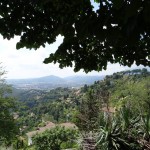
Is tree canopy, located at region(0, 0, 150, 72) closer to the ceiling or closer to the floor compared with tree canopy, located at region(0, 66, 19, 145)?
closer to the ceiling

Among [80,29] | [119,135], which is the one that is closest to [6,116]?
[119,135]

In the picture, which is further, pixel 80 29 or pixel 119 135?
pixel 119 135

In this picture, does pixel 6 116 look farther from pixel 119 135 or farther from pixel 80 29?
pixel 80 29

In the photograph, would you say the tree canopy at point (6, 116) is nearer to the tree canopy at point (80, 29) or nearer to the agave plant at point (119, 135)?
the agave plant at point (119, 135)

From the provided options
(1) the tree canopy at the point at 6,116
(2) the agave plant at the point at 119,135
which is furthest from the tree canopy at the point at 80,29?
(1) the tree canopy at the point at 6,116

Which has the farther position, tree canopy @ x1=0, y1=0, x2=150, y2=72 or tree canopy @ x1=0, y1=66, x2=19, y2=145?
tree canopy @ x1=0, y1=66, x2=19, y2=145

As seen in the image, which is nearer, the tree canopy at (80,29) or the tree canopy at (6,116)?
the tree canopy at (80,29)

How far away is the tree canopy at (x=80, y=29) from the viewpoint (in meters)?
2.68

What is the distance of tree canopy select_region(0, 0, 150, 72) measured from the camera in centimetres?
268

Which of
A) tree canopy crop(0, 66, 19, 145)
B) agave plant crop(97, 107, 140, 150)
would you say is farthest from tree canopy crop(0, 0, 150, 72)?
tree canopy crop(0, 66, 19, 145)

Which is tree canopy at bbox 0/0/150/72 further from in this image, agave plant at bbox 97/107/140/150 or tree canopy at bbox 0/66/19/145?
tree canopy at bbox 0/66/19/145

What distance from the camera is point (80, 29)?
9.67 ft

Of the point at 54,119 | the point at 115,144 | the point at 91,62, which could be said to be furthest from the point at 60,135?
the point at 54,119

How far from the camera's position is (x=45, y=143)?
3064 cm
